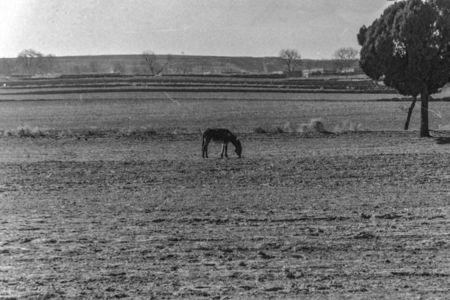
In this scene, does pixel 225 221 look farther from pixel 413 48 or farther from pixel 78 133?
pixel 78 133

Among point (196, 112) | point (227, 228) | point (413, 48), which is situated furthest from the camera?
point (196, 112)

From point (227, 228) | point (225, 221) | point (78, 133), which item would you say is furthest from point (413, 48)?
point (227, 228)

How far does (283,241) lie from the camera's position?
1099 cm

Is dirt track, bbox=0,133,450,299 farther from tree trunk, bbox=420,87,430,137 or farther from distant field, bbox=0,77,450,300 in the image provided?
tree trunk, bbox=420,87,430,137

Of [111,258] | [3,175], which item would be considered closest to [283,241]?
[111,258]

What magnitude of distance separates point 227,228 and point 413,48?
25.5 metres

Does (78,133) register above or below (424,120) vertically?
below

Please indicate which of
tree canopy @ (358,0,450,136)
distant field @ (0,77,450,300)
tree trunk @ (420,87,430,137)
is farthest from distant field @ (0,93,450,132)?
distant field @ (0,77,450,300)

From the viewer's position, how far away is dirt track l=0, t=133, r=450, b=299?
8570 millimetres

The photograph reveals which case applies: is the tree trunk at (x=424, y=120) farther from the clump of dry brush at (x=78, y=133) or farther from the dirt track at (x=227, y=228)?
the clump of dry brush at (x=78, y=133)

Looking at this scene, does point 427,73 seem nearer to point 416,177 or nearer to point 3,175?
point 416,177

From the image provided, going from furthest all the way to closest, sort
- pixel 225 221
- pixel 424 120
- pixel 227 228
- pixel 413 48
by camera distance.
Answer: pixel 424 120
pixel 413 48
pixel 225 221
pixel 227 228

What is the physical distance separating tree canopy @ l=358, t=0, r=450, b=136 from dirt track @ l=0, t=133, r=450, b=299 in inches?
462

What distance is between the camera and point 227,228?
12172 millimetres
